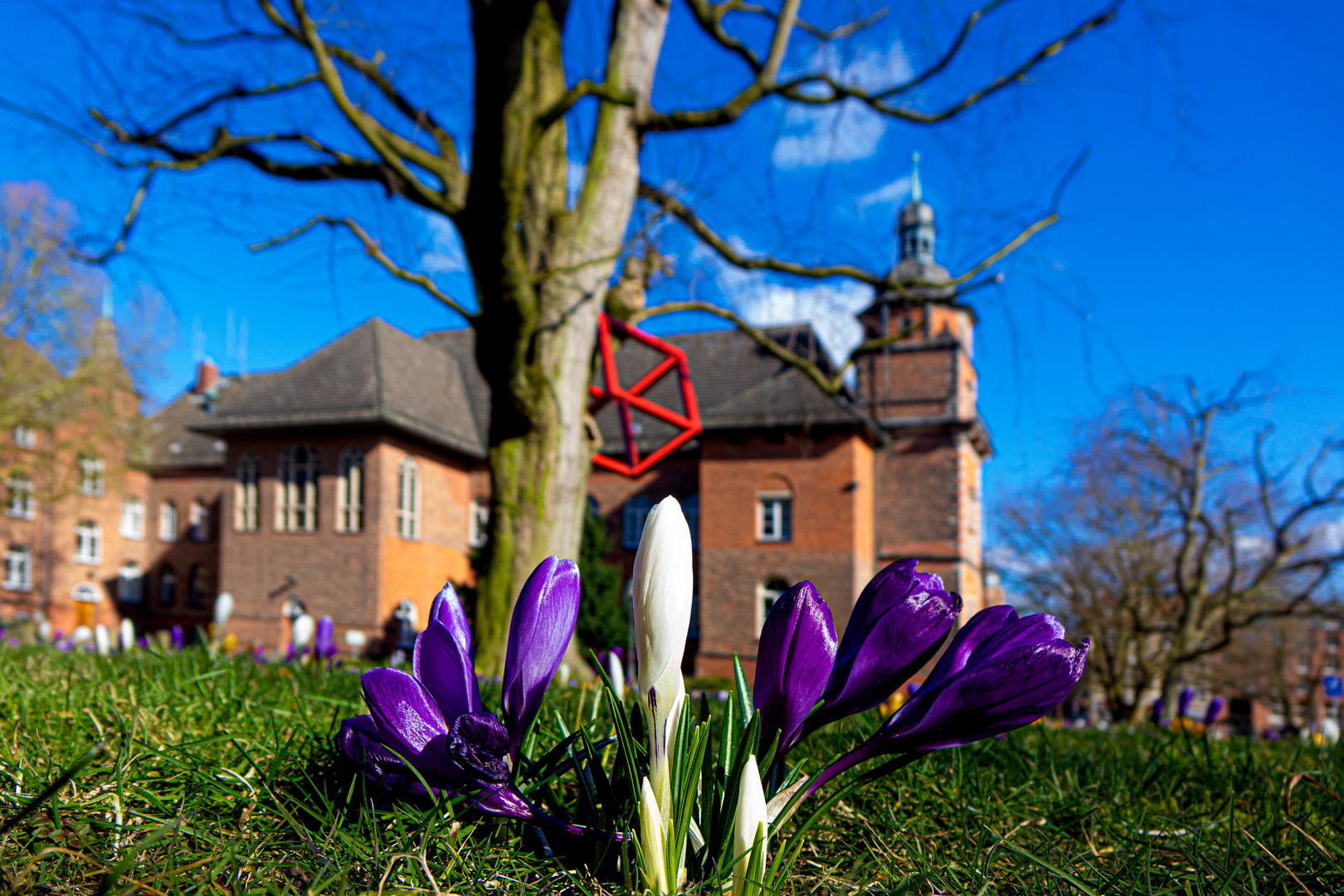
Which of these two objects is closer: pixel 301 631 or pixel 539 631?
pixel 539 631

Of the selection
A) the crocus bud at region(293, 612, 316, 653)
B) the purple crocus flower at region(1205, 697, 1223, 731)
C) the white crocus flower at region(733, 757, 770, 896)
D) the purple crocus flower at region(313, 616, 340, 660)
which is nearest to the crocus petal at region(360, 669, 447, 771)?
the white crocus flower at region(733, 757, 770, 896)

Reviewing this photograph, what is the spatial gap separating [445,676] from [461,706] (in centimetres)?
5

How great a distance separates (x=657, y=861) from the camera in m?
1.00

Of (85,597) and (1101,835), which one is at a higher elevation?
(1101,835)

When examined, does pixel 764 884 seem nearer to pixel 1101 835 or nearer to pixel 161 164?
pixel 1101 835

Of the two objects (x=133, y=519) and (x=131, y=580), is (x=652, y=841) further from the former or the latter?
(x=133, y=519)

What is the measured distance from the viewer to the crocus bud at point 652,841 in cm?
99

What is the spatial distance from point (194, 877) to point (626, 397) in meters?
6.78

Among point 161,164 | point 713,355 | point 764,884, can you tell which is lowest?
point 764,884

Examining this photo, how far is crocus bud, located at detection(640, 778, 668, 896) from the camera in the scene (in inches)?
39.0

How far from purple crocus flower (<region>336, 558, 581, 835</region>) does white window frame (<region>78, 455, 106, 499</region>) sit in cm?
3255

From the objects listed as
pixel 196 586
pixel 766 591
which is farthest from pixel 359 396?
pixel 766 591

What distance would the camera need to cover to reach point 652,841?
100cm

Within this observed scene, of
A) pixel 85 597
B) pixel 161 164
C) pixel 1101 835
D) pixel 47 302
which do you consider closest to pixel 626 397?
pixel 161 164
